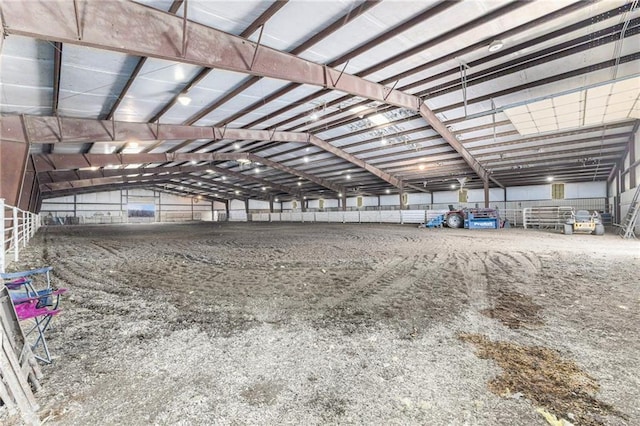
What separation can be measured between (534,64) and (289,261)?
A: 9890 mm

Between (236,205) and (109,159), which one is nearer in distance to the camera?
(109,159)

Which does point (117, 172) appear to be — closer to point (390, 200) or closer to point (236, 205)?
point (236, 205)

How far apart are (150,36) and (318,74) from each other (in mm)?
4398

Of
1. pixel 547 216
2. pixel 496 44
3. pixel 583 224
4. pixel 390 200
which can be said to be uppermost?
pixel 496 44

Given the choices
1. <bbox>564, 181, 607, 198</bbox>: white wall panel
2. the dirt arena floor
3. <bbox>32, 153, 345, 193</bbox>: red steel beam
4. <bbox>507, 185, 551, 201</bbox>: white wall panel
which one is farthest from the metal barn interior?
<bbox>507, 185, 551, 201</bbox>: white wall panel

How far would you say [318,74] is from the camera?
8047mm

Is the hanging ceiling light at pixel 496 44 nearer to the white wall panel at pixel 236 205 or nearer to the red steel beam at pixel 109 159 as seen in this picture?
the red steel beam at pixel 109 159

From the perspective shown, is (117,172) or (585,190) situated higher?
(117,172)

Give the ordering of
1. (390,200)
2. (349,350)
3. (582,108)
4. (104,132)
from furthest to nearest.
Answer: (390,200)
(104,132)
(582,108)
(349,350)

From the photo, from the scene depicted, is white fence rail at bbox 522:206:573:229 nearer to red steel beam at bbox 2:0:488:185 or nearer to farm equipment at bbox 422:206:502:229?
farm equipment at bbox 422:206:502:229

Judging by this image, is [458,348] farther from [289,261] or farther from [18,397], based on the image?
[289,261]

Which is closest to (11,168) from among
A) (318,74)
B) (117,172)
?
(318,74)

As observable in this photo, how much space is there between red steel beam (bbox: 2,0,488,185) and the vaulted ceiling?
23mm

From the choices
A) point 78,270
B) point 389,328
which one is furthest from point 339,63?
point 78,270
